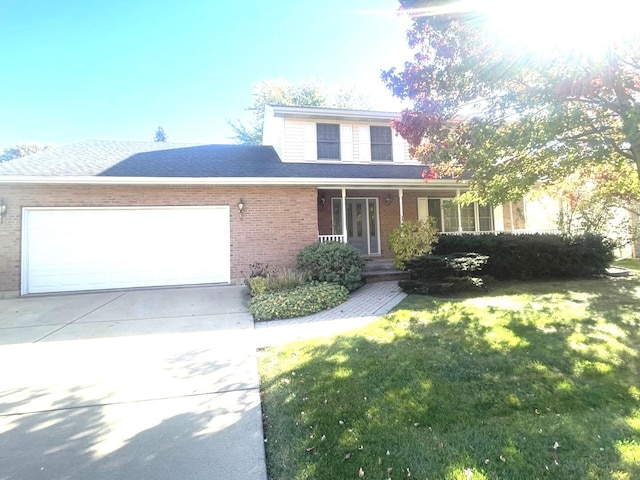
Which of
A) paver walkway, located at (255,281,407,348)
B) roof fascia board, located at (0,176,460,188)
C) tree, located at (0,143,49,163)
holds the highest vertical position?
tree, located at (0,143,49,163)

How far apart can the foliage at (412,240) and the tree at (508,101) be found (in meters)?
2.35

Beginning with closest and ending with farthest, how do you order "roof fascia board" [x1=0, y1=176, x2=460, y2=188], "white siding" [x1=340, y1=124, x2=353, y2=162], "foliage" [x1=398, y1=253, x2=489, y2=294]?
"foliage" [x1=398, y1=253, x2=489, y2=294] → "roof fascia board" [x1=0, y1=176, x2=460, y2=188] → "white siding" [x1=340, y1=124, x2=353, y2=162]

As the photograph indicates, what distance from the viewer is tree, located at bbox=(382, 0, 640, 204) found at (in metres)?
5.71

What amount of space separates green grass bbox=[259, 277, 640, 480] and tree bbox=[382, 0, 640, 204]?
3473 mm

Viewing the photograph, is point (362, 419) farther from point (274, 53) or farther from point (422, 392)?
point (274, 53)

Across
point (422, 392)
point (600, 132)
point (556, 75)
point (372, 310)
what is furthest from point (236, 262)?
point (600, 132)

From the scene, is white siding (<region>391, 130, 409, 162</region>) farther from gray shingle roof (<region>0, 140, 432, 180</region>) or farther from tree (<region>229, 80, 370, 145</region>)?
tree (<region>229, 80, 370, 145</region>)

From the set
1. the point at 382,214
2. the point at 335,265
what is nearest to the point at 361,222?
the point at 382,214

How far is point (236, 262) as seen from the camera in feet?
33.1

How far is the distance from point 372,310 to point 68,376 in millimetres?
4855

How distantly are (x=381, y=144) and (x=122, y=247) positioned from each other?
9317 millimetres

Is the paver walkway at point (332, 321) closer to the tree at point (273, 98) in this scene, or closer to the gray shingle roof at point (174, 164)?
the gray shingle roof at point (174, 164)

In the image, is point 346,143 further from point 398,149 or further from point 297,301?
point 297,301

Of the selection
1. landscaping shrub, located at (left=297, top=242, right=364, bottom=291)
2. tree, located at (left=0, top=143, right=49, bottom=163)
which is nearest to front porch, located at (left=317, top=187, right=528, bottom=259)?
landscaping shrub, located at (left=297, top=242, right=364, bottom=291)
